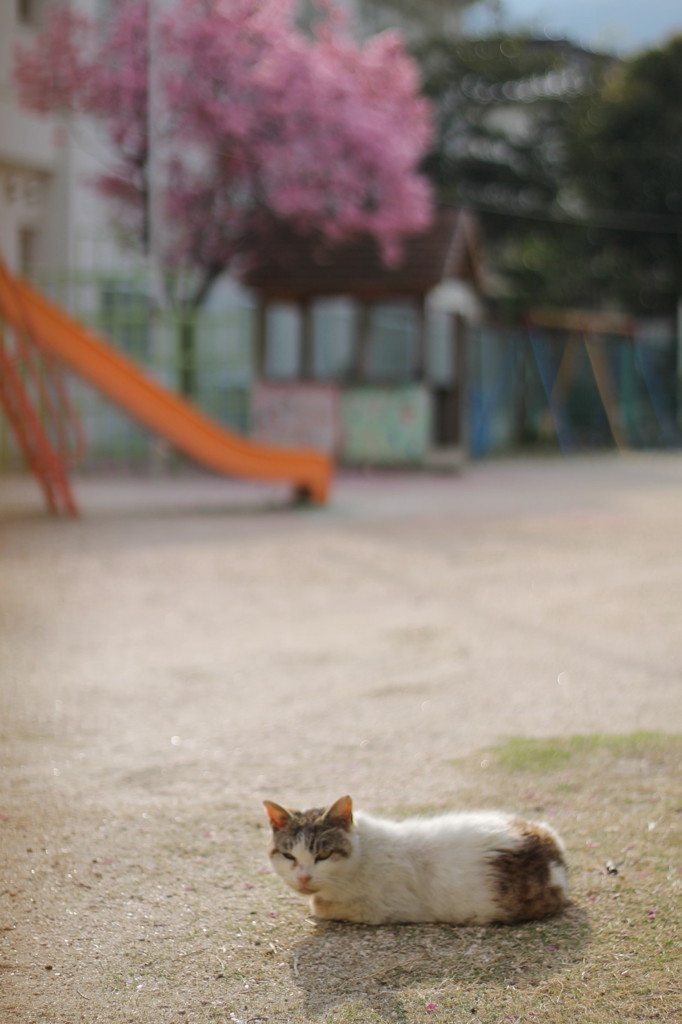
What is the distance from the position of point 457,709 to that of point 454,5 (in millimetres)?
23926

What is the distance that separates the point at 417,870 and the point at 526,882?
0.23m

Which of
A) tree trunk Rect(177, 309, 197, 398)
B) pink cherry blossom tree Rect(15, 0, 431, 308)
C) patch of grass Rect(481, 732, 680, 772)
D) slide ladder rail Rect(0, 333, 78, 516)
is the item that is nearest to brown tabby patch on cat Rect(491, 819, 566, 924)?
patch of grass Rect(481, 732, 680, 772)

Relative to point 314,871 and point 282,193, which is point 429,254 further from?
point 314,871

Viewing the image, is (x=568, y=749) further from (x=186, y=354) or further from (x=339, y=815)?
(x=186, y=354)

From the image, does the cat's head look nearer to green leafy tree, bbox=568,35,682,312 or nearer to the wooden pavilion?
the wooden pavilion

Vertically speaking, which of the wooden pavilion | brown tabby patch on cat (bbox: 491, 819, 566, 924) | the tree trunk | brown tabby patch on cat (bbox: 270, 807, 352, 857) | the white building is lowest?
brown tabby patch on cat (bbox: 491, 819, 566, 924)

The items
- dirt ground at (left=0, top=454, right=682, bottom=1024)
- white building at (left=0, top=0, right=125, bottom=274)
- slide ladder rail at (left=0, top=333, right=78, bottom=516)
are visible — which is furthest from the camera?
white building at (left=0, top=0, right=125, bottom=274)

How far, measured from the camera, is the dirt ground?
8.46 feet

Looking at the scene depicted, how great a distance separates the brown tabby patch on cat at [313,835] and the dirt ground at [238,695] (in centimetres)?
19

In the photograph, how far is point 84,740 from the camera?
13.0ft

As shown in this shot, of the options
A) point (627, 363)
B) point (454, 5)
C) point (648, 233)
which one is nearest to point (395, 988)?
point (627, 363)

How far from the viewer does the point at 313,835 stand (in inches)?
103

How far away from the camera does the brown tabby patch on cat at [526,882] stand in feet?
8.49

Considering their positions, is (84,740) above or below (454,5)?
below
